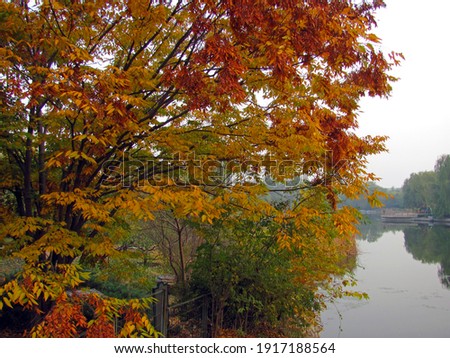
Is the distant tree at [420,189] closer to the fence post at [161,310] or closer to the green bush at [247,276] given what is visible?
the green bush at [247,276]

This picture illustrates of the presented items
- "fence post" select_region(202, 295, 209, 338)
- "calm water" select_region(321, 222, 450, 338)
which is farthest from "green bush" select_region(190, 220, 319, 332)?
"calm water" select_region(321, 222, 450, 338)

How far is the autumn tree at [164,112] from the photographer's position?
3.38 meters

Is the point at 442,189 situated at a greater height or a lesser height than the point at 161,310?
greater

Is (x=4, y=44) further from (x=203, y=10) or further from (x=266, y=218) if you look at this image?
(x=266, y=218)

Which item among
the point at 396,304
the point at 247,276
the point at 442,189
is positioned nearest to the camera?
the point at 247,276

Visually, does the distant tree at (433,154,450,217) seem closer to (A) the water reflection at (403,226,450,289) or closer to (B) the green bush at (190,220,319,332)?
(A) the water reflection at (403,226,450,289)

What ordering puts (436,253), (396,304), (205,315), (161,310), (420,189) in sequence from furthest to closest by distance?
(420,189)
(436,253)
(396,304)
(205,315)
(161,310)

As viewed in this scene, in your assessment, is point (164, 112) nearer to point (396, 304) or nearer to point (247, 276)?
point (247, 276)

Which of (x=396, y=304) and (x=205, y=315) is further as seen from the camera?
(x=396, y=304)

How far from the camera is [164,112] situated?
5.26 metres

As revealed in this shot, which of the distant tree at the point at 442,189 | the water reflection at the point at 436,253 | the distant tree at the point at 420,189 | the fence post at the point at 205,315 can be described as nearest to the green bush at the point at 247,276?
the fence post at the point at 205,315

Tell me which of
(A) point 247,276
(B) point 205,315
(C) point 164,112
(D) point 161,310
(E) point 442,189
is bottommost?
(B) point 205,315

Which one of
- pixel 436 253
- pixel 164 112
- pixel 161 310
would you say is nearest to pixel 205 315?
pixel 161 310

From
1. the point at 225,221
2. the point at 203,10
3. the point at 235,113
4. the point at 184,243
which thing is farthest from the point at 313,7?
the point at 184,243
